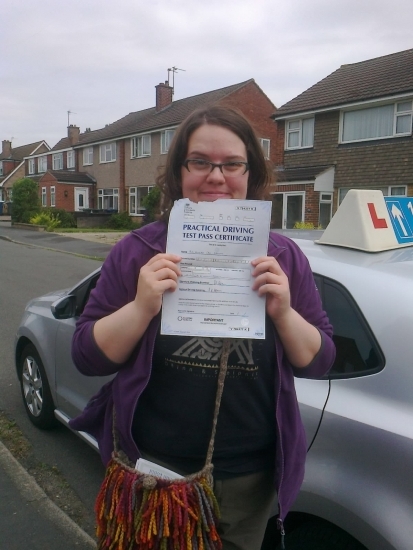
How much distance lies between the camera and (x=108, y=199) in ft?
122

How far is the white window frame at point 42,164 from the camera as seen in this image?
161ft

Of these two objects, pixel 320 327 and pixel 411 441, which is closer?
pixel 320 327

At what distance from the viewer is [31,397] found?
4355 millimetres

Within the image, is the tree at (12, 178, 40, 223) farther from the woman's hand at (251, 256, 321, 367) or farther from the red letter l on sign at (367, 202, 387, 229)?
the woman's hand at (251, 256, 321, 367)

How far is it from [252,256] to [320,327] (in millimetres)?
371

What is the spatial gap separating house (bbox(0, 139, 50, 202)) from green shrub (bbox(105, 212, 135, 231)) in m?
29.3

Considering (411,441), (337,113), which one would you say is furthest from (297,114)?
(411,441)

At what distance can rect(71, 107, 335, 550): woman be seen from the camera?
1497mm

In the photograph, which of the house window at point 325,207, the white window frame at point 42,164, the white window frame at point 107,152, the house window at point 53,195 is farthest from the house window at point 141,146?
the white window frame at point 42,164

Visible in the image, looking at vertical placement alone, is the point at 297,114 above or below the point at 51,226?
above

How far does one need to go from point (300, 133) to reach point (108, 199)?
20.1m

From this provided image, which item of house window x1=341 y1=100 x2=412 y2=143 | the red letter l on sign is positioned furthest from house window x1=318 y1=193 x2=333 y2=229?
the red letter l on sign

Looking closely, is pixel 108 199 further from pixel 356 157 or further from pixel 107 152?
pixel 356 157

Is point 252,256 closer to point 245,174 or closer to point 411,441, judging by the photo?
point 245,174
